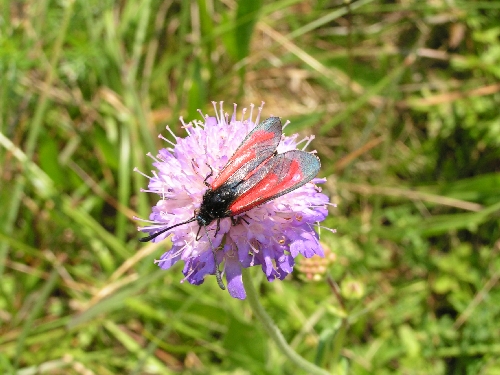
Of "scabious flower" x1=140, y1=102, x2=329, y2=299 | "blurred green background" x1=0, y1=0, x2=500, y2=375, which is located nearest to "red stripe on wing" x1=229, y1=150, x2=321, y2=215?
"scabious flower" x1=140, y1=102, x2=329, y2=299

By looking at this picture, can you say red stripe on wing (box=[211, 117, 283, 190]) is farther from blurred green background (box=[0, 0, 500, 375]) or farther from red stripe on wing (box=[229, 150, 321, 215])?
blurred green background (box=[0, 0, 500, 375])

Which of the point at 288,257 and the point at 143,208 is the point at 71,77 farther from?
the point at 288,257

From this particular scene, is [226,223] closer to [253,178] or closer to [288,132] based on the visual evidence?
[253,178]

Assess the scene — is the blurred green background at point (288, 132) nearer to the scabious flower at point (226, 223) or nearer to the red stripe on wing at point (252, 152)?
the scabious flower at point (226, 223)

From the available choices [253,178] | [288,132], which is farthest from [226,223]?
[288,132]

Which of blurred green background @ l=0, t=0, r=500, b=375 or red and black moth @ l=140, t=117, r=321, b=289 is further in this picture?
blurred green background @ l=0, t=0, r=500, b=375

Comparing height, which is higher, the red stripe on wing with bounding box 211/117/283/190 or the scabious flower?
the red stripe on wing with bounding box 211/117/283/190

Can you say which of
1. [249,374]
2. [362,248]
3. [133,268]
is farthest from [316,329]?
[133,268]

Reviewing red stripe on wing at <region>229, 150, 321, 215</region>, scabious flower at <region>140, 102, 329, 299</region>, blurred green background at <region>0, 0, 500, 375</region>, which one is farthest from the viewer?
blurred green background at <region>0, 0, 500, 375</region>
